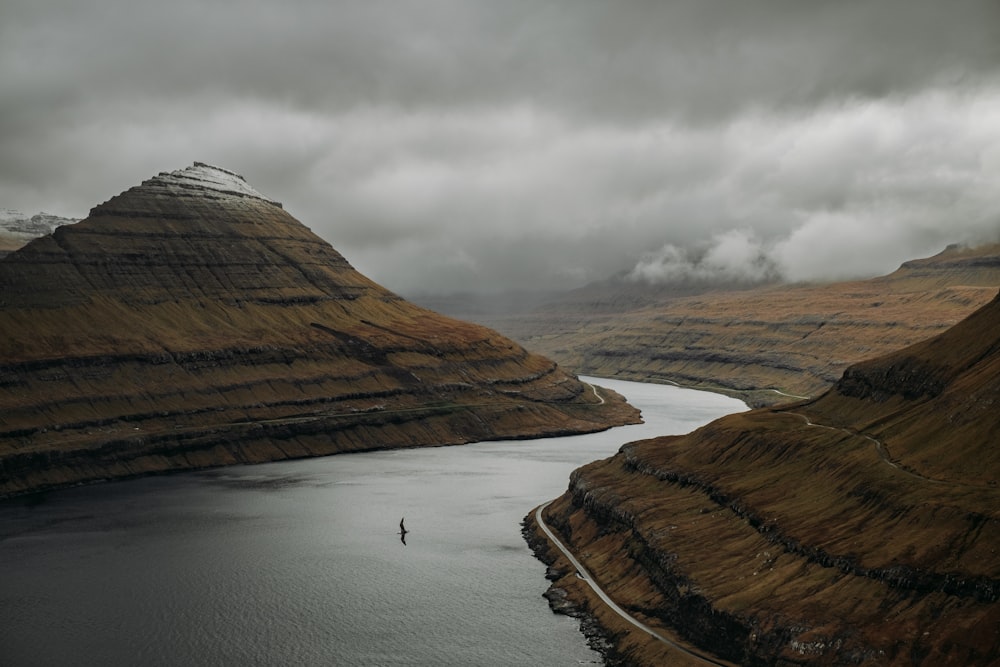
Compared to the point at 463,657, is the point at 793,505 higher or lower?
higher

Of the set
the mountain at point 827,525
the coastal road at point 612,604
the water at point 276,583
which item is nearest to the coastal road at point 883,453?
the mountain at point 827,525

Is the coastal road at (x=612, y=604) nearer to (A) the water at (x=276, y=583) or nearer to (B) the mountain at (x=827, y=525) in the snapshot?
(B) the mountain at (x=827, y=525)

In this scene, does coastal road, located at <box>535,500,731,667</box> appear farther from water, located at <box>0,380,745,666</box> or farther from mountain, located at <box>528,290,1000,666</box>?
water, located at <box>0,380,745,666</box>

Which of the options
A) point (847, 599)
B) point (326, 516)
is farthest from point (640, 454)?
point (847, 599)

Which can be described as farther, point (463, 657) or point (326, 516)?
point (326, 516)

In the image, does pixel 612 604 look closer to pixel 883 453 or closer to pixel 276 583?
pixel 883 453

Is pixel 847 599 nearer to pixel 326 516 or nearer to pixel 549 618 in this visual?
pixel 549 618
